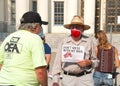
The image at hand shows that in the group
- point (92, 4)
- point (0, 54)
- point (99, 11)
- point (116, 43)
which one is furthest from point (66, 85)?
point (99, 11)

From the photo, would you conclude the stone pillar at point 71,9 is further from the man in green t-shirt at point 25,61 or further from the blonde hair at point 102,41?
the man in green t-shirt at point 25,61

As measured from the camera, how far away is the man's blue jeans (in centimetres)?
806

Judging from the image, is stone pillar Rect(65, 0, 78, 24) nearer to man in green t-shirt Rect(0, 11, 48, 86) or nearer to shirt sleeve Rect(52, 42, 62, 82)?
shirt sleeve Rect(52, 42, 62, 82)

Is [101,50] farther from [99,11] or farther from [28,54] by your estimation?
[99,11]

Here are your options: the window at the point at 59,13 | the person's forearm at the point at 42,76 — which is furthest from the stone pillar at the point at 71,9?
the person's forearm at the point at 42,76

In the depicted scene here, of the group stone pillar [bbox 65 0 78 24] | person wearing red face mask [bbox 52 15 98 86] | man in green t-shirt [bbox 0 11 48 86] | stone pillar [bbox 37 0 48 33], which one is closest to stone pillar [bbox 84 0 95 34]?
stone pillar [bbox 65 0 78 24]

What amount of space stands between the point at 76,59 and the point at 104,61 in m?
Result: 2.00

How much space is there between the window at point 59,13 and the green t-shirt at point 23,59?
3437 cm

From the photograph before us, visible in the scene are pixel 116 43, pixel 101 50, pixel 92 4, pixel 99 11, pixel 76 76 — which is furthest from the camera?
pixel 99 11

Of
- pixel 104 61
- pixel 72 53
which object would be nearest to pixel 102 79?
pixel 104 61

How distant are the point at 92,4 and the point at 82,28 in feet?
96.2

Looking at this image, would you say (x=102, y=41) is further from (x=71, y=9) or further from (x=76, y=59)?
(x=71, y=9)

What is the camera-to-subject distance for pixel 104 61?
320 inches

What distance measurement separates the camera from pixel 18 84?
14.7 ft
